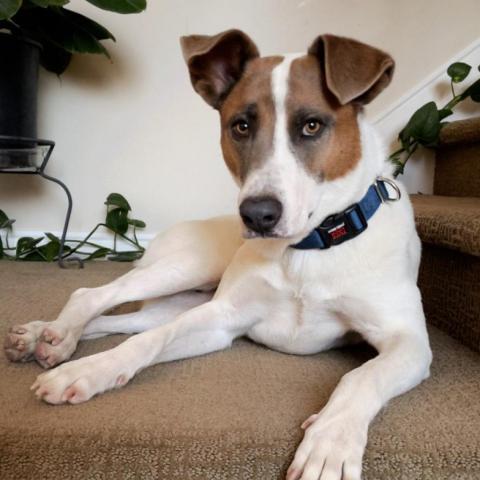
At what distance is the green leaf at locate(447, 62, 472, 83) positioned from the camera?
2.38 m

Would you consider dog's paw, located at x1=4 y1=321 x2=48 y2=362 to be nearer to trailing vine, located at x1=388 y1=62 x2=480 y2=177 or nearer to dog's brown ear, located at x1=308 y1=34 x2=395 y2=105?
dog's brown ear, located at x1=308 y1=34 x2=395 y2=105

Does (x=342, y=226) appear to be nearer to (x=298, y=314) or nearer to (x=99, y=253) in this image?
(x=298, y=314)

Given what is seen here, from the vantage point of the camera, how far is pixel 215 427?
995mm

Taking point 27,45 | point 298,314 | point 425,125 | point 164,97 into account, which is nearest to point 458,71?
point 425,125

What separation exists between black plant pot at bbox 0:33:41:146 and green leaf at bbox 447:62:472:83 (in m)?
1.78

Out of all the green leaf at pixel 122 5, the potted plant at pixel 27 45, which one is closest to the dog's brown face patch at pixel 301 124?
the green leaf at pixel 122 5

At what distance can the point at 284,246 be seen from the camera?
53.0 inches

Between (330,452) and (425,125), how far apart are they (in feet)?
5.95

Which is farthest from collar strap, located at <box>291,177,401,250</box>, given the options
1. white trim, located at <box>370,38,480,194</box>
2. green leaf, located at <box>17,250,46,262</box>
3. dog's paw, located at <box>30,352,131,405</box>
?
green leaf, located at <box>17,250,46,262</box>

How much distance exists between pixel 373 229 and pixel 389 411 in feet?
1.46

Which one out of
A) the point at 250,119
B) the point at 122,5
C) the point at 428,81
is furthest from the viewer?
the point at 428,81

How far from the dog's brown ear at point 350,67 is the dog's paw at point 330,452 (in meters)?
0.67

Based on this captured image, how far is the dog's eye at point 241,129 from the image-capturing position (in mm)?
1256

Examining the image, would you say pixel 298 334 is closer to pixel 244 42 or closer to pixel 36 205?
pixel 244 42
